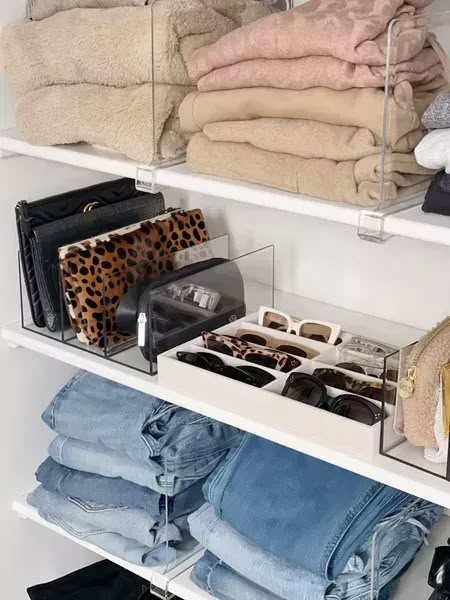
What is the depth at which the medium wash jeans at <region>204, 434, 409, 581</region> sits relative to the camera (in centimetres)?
135

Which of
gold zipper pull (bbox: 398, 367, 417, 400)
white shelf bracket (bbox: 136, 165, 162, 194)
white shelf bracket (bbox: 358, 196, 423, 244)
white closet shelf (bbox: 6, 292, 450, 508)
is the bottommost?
white closet shelf (bbox: 6, 292, 450, 508)

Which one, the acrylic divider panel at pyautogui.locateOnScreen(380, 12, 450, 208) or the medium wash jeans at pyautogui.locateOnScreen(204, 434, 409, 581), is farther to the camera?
the medium wash jeans at pyautogui.locateOnScreen(204, 434, 409, 581)

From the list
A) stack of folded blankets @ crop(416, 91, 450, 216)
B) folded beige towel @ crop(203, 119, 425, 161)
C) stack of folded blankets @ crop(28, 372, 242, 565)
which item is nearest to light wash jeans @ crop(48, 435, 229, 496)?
stack of folded blankets @ crop(28, 372, 242, 565)

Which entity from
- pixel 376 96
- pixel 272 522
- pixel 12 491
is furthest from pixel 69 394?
pixel 376 96

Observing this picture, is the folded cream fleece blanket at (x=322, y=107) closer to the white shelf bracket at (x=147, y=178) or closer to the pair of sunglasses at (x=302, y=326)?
the white shelf bracket at (x=147, y=178)

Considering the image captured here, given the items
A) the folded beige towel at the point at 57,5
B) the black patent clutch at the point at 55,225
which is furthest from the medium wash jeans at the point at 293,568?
the folded beige towel at the point at 57,5

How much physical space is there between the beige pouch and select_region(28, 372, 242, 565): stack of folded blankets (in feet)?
1.59

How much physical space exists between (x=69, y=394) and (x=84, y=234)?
0.29 metres

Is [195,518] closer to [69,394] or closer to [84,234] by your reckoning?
[69,394]

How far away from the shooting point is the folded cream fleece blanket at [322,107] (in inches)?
44.0

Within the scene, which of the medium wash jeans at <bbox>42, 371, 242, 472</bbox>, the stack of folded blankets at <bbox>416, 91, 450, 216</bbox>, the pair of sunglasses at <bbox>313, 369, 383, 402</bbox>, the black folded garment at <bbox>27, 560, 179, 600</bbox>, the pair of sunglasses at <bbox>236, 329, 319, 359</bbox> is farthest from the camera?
the black folded garment at <bbox>27, 560, 179, 600</bbox>

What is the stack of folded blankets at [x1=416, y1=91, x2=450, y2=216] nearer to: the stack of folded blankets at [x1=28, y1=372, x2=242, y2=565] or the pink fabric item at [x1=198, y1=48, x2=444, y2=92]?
the pink fabric item at [x1=198, y1=48, x2=444, y2=92]

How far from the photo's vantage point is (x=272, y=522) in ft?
4.57

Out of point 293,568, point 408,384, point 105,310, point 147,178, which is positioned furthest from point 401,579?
point 147,178
